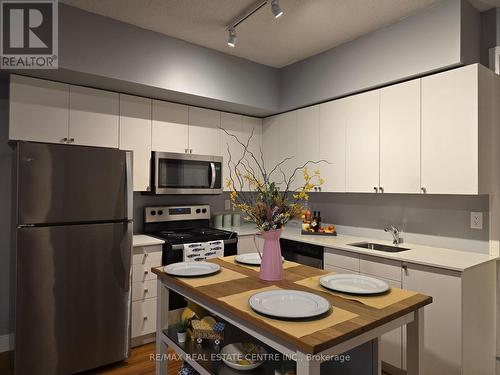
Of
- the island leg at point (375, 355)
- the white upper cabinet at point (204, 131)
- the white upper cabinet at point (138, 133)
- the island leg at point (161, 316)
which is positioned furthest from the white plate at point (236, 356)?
the white upper cabinet at point (204, 131)

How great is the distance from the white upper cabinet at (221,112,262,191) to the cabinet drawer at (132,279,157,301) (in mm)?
1356

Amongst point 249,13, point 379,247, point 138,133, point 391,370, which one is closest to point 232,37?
point 249,13

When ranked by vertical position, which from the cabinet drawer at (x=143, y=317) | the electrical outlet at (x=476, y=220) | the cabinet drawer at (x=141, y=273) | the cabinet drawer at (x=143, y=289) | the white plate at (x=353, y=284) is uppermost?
the electrical outlet at (x=476, y=220)

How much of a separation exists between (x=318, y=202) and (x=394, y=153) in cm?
127

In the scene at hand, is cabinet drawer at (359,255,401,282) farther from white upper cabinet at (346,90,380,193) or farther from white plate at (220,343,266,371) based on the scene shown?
white plate at (220,343,266,371)

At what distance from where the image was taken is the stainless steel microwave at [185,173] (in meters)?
3.13

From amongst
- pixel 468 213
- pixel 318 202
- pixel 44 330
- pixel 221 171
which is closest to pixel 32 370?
pixel 44 330

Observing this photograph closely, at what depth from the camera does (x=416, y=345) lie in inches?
56.7

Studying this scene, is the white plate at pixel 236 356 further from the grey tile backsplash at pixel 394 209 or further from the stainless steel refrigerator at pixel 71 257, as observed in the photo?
the grey tile backsplash at pixel 394 209

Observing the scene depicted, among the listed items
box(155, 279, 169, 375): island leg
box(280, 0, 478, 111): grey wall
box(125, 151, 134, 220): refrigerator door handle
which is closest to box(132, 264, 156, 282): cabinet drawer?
box(125, 151, 134, 220): refrigerator door handle

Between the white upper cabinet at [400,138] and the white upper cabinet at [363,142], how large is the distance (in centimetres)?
7

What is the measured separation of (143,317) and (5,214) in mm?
1478

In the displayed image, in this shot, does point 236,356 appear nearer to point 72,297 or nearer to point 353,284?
point 353,284

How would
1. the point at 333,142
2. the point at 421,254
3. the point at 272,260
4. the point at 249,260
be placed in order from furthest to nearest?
the point at 333,142, the point at 421,254, the point at 249,260, the point at 272,260
